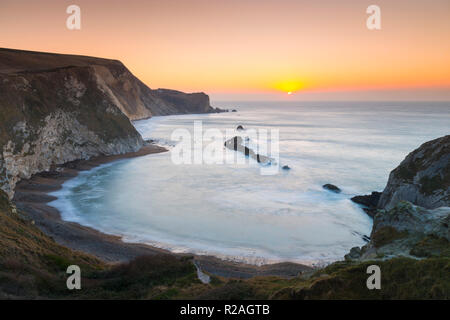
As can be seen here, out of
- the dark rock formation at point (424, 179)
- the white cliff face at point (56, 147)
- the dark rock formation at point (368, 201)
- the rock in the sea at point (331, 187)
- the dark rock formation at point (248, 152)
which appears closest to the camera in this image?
the dark rock formation at point (424, 179)

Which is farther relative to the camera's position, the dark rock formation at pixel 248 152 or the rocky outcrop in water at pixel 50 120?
the dark rock formation at pixel 248 152

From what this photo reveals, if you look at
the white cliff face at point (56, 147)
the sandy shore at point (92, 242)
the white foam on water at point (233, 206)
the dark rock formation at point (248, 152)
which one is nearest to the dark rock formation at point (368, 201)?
the white foam on water at point (233, 206)

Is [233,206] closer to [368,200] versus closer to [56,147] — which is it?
[368,200]

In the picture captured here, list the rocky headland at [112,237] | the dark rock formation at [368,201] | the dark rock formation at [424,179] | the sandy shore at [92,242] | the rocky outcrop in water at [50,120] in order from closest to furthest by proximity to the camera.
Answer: the rocky headland at [112,237] < the sandy shore at [92,242] < the dark rock formation at [424,179] < the dark rock formation at [368,201] < the rocky outcrop in water at [50,120]

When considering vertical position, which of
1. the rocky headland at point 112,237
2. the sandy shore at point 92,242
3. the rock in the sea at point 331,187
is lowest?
the sandy shore at point 92,242

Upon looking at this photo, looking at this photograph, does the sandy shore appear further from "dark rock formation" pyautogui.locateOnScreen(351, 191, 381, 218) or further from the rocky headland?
"dark rock formation" pyautogui.locateOnScreen(351, 191, 381, 218)

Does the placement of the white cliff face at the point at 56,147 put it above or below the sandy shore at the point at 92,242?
above

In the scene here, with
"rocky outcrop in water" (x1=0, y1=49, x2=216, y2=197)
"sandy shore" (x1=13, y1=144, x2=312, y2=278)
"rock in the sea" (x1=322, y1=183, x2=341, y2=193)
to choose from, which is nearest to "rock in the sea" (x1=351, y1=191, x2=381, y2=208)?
"rock in the sea" (x1=322, y1=183, x2=341, y2=193)

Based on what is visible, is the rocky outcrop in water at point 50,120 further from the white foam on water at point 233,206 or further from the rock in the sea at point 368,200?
the rock in the sea at point 368,200
